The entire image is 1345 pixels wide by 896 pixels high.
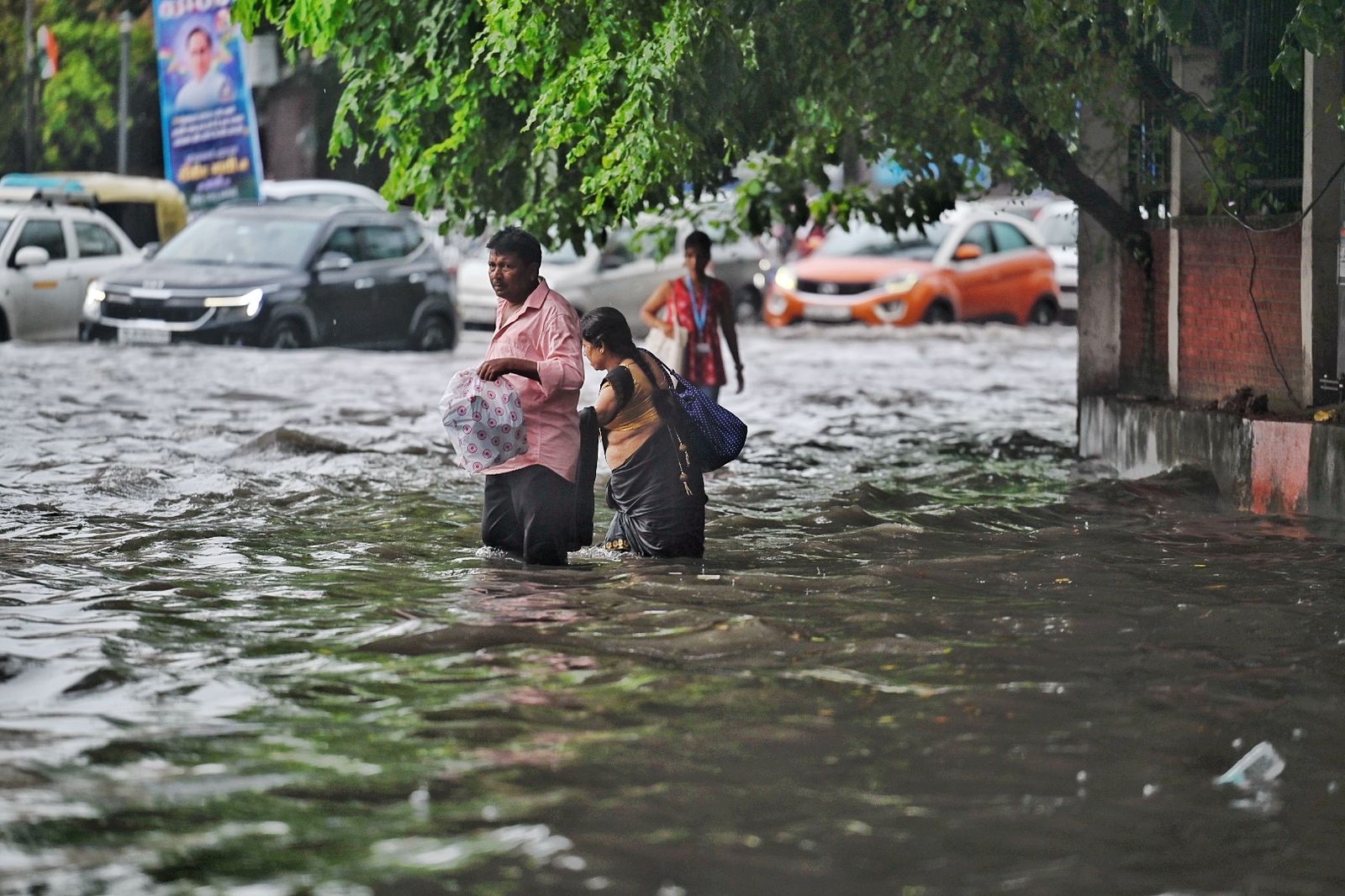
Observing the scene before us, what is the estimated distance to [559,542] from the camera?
818 cm

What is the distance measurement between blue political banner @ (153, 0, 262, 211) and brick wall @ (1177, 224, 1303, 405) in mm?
17552

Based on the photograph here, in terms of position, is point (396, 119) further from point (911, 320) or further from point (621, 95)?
point (911, 320)

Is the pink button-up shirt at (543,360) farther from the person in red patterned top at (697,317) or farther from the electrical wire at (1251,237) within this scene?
the electrical wire at (1251,237)

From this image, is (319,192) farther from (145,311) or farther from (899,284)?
(145,311)

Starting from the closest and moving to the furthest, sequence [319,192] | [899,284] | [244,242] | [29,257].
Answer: [244,242] → [29,257] → [899,284] → [319,192]

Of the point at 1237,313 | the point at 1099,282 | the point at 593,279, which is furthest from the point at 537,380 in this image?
the point at 593,279

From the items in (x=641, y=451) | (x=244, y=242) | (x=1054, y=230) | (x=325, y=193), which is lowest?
(x=641, y=451)

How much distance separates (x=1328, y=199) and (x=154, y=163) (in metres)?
33.8

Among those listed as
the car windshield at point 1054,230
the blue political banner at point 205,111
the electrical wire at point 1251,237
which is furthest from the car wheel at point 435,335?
the car windshield at point 1054,230

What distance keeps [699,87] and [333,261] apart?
10466mm

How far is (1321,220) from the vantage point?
Answer: 11023mm

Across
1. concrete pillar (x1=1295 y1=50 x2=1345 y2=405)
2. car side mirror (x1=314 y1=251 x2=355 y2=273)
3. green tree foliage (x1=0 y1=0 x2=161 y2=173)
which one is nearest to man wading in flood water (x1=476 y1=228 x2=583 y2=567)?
concrete pillar (x1=1295 y1=50 x2=1345 y2=405)

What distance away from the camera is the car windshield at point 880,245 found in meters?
27.1

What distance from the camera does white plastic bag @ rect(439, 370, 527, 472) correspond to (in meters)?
7.80
